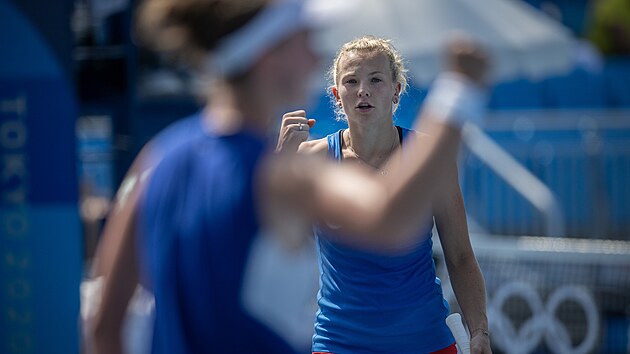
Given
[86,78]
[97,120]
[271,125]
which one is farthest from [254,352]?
[97,120]

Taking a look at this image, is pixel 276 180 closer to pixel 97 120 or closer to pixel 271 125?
pixel 271 125

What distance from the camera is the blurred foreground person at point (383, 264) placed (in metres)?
3.44

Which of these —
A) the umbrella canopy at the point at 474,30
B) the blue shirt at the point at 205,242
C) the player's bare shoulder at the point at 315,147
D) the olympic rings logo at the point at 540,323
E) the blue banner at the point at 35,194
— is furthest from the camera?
the umbrella canopy at the point at 474,30

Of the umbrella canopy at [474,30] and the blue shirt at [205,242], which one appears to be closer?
the blue shirt at [205,242]

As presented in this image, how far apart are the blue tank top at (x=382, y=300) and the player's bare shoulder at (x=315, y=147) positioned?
0.08 ft

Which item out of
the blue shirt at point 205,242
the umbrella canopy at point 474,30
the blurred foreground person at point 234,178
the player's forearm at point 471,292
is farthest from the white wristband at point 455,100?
the umbrella canopy at point 474,30

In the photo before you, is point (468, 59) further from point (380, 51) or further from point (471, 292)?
point (471, 292)

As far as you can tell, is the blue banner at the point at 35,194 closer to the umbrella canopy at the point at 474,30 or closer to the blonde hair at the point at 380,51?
the blonde hair at the point at 380,51

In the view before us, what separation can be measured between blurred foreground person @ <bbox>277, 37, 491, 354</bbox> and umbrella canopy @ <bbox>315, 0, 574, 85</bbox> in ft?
19.2

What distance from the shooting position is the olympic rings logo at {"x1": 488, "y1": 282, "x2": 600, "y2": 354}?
24.5 feet

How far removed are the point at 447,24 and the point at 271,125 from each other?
8212mm

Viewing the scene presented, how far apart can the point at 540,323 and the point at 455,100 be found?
5880 millimetres

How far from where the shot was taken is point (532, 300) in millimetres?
7559

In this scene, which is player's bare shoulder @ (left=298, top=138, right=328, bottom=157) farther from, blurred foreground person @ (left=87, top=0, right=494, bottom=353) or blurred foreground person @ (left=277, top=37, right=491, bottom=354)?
blurred foreground person @ (left=87, top=0, right=494, bottom=353)
